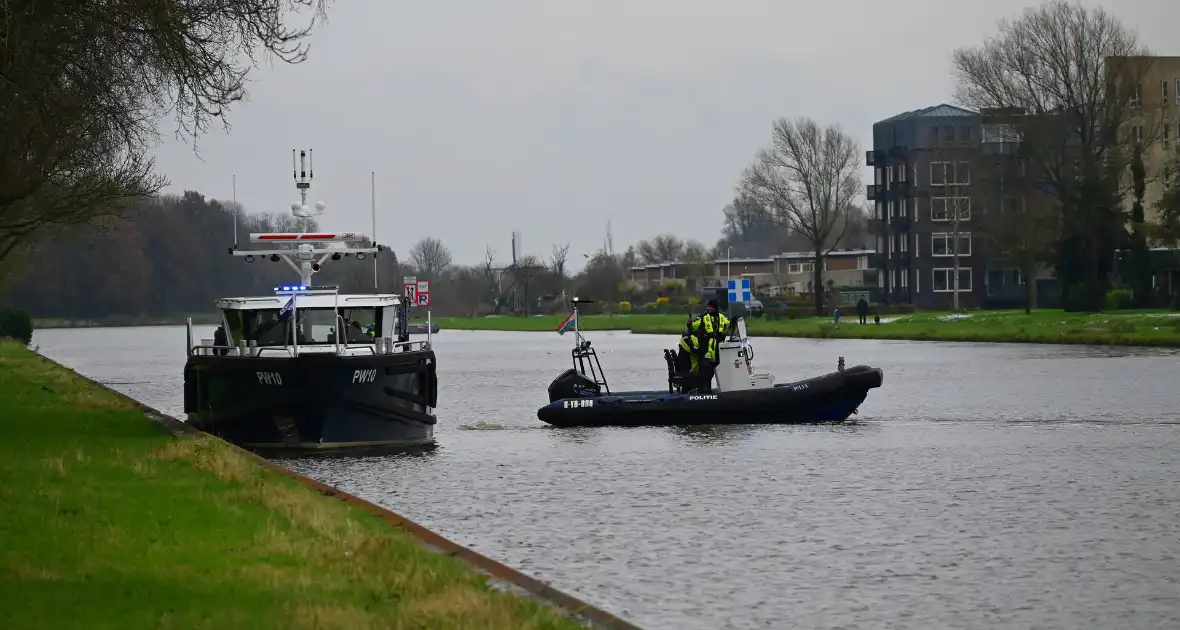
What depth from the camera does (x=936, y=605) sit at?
1316 cm

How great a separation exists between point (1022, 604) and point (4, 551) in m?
7.86

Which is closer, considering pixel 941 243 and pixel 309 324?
pixel 309 324

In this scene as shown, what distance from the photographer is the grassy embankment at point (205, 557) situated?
421 inches

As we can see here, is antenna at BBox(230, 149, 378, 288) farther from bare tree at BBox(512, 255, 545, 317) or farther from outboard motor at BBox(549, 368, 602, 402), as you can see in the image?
bare tree at BBox(512, 255, 545, 317)

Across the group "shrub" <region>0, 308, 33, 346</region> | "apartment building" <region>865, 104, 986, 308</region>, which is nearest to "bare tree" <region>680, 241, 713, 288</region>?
"apartment building" <region>865, 104, 986, 308</region>

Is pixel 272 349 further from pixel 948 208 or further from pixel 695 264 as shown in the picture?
pixel 695 264

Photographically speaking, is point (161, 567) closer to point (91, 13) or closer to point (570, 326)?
point (91, 13)

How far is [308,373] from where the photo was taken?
2606cm

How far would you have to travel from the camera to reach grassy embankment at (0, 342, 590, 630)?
10703 millimetres

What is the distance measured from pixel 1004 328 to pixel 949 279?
42475 mm

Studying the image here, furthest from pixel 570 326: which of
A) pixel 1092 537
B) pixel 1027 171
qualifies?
pixel 1027 171

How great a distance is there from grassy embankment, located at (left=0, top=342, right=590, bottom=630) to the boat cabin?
5.82 m

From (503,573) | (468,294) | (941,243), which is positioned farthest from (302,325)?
(468,294)

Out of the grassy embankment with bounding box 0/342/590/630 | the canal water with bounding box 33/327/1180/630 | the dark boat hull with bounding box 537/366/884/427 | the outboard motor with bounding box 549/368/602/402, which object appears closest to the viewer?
the grassy embankment with bounding box 0/342/590/630
